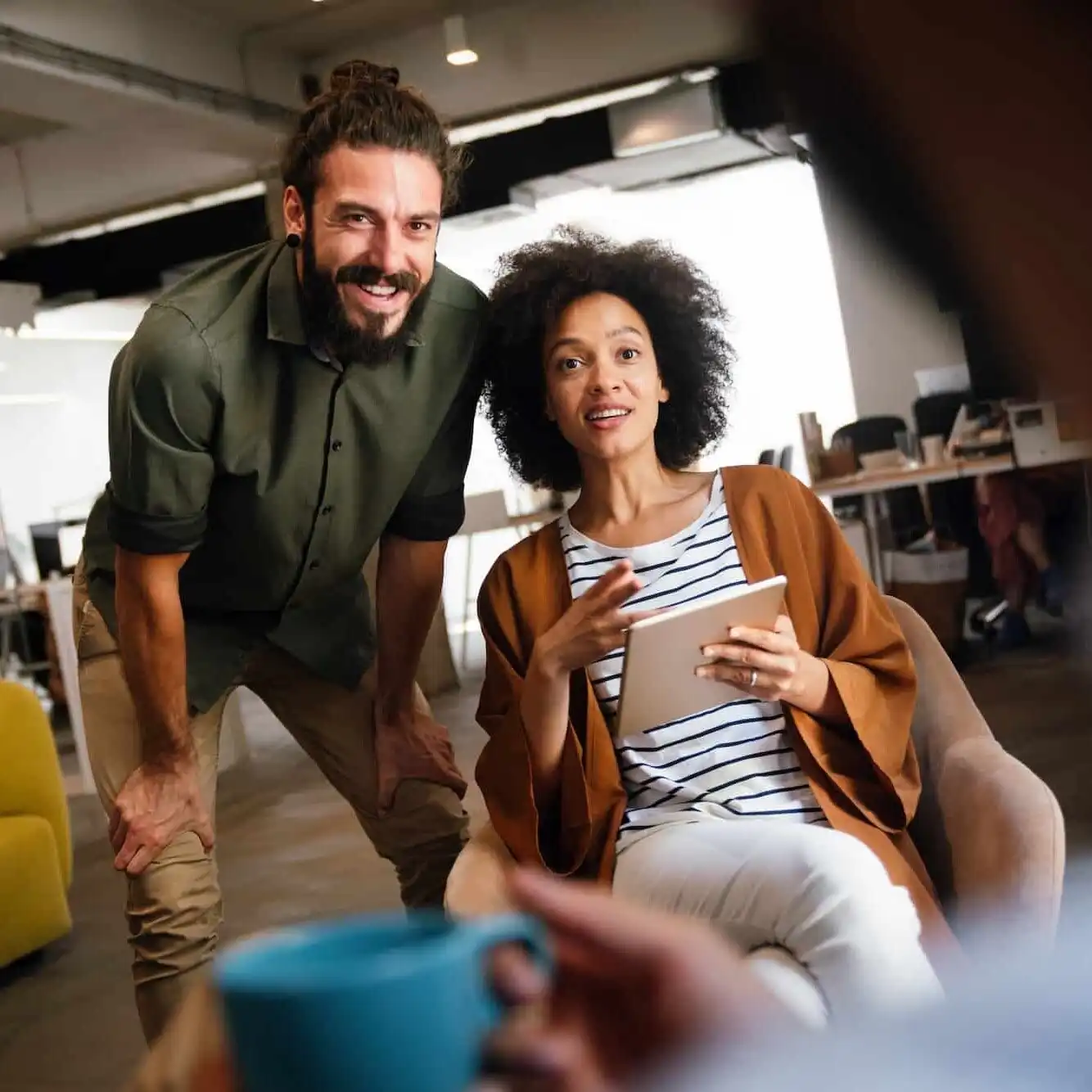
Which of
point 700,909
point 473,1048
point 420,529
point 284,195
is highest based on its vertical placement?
point 284,195

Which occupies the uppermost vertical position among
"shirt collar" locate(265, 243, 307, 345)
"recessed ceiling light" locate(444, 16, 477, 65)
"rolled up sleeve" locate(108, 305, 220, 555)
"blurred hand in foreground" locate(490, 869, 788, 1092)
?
"recessed ceiling light" locate(444, 16, 477, 65)

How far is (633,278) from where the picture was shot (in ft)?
4.71

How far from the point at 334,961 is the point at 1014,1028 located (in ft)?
0.61

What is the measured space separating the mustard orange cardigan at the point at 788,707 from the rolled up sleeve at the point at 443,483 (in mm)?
224

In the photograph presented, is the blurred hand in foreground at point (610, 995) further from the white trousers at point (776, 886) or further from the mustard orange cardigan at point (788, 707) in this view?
the mustard orange cardigan at point (788, 707)

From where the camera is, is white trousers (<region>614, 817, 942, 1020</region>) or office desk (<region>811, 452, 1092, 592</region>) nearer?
office desk (<region>811, 452, 1092, 592</region>)

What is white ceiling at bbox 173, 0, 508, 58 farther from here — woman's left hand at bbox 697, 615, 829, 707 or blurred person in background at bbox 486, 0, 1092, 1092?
blurred person in background at bbox 486, 0, 1092, 1092

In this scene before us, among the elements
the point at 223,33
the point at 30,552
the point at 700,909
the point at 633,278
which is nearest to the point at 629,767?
the point at 700,909

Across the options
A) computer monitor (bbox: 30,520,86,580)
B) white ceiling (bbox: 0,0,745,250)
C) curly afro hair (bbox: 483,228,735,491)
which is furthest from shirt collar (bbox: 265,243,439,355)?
computer monitor (bbox: 30,520,86,580)

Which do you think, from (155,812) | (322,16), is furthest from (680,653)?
(322,16)

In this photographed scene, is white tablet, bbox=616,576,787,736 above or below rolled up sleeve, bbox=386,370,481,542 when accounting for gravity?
below

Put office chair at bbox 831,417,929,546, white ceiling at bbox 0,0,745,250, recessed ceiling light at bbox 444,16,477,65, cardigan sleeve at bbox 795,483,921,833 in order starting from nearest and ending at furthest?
office chair at bbox 831,417,929,546 < cardigan sleeve at bbox 795,483,921,833 < white ceiling at bbox 0,0,745,250 < recessed ceiling light at bbox 444,16,477,65

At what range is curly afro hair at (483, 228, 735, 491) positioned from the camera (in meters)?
1.43

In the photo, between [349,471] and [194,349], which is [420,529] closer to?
[349,471]
